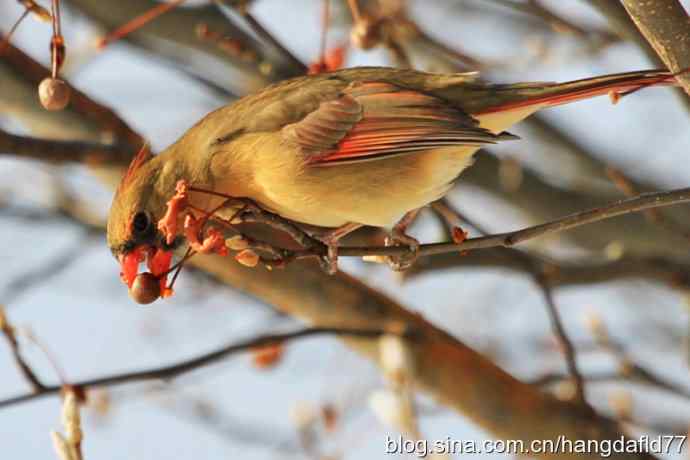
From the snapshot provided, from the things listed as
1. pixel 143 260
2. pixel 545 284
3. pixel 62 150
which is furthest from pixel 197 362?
pixel 545 284

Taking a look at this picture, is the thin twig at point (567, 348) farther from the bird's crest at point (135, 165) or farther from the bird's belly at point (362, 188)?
the bird's crest at point (135, 165)

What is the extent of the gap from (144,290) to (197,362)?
29.5 inches

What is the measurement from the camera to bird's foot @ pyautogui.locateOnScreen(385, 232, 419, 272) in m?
2.81

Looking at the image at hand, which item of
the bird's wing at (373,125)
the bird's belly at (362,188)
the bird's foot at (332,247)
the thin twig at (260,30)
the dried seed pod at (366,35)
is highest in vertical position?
the dried seed pod at (366,35)

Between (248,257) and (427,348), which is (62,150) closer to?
(248,257)

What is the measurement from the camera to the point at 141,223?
334 centimetres

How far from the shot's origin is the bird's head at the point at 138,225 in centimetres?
319

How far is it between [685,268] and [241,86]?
2280 mm

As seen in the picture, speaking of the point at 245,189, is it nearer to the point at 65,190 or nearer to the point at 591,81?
the point at 591,81

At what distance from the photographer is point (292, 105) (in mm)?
3465

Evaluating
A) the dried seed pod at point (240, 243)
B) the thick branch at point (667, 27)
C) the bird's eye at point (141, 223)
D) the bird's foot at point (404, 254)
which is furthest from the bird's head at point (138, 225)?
the thick branch at point (667, 27)

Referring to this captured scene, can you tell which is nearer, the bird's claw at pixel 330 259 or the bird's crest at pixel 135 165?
the bird's claw at pixel 330 259

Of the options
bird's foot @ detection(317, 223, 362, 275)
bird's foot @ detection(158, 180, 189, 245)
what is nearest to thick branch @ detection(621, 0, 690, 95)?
bird's foot @ detection(317, 223, 362, 275)

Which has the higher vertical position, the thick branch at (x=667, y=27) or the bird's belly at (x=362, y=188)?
the bird's belly at (x=362, y=188)
